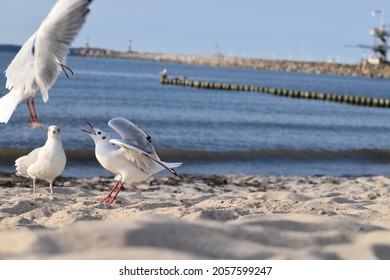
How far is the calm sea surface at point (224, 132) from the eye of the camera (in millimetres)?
14742

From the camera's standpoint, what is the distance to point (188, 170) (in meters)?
13.7

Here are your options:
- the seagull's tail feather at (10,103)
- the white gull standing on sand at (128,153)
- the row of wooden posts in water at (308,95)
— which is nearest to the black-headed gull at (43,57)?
the seagull's tail feather at (10,103)

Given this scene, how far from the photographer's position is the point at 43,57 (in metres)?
6.76

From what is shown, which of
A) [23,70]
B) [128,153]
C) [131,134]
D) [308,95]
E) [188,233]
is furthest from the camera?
[308,95]

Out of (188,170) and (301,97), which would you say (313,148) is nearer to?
(188,170)

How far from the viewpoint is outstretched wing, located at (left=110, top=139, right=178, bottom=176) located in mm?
6424

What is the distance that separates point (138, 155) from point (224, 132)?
52.0ft

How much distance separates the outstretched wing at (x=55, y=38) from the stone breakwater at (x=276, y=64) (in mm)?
103853

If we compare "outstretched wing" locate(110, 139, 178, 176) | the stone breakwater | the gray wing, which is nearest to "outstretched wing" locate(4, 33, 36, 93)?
the gray wing

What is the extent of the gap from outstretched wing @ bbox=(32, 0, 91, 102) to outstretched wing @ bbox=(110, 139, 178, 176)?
3.11ft

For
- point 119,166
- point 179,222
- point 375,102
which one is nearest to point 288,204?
point 119,166

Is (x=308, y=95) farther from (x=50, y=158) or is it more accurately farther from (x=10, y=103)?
(x=10, y=103)

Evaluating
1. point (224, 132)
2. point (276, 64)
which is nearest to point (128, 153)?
point (224, 132)
